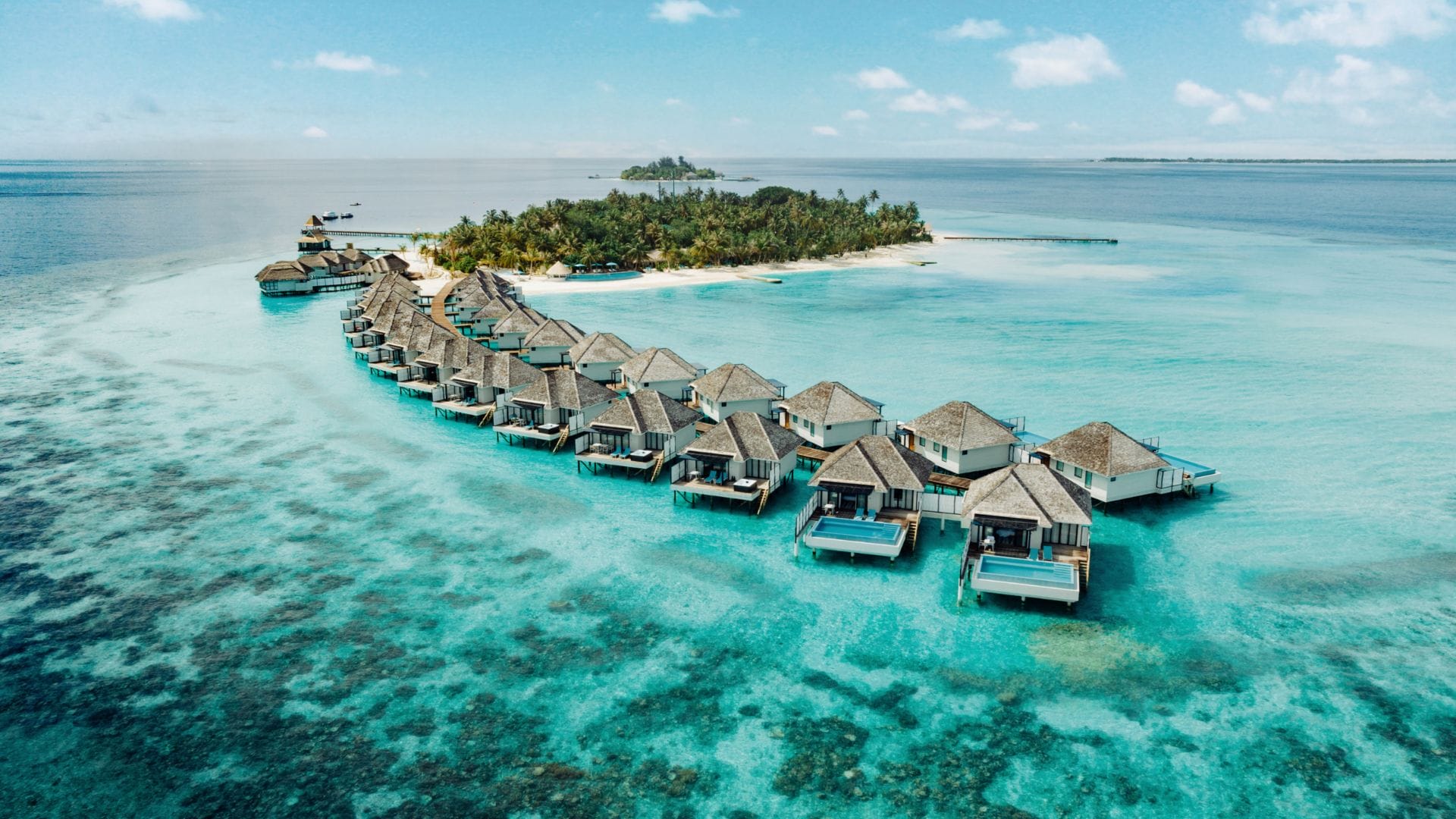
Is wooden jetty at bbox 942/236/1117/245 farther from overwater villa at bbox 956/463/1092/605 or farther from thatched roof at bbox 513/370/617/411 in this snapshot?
overwater villa at bbox 956/463/1092/605

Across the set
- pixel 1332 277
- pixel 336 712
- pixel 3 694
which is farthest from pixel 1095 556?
pixel 1332 277

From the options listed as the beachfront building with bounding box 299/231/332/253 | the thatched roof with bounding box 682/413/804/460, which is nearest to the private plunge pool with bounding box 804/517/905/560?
the thatched roof with bounding box 682/413/804/460

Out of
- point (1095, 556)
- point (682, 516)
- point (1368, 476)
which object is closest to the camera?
point (1095, 556)

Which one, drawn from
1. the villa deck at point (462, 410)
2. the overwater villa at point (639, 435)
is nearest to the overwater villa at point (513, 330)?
the villa deck at point (462, 410)

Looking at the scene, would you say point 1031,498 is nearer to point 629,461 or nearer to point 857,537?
point 857,537

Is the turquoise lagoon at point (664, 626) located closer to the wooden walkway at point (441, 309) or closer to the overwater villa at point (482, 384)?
the overwater villa at point (482, 384)

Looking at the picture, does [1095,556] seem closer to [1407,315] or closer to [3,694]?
[3,694]
